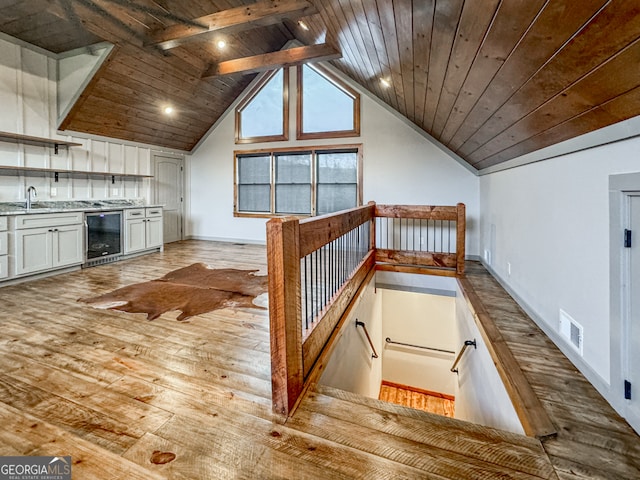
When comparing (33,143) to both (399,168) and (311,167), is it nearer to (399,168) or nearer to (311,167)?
(311,167)

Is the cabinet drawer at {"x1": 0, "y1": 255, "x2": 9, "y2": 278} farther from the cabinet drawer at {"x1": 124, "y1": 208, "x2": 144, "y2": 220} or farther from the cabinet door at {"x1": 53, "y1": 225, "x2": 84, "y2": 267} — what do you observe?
the cabinet drawer at {"x1": 124, "y1": 208, "x2": 144, "y2": 220}

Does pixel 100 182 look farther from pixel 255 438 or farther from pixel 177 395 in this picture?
pixel 255 438

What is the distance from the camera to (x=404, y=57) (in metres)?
2.64

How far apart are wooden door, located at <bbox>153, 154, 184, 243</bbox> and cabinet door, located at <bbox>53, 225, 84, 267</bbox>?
2.08 m

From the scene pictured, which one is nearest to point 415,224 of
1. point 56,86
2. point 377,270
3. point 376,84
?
point 377,270

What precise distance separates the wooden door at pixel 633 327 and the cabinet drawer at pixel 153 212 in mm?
6224

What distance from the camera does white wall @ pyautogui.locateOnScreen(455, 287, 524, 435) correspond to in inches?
74.7

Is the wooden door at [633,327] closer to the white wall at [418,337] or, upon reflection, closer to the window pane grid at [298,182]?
the white wall at [418,337]

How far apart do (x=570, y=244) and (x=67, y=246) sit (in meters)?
5.63

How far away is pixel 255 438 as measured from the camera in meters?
1.43

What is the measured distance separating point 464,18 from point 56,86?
5680mm

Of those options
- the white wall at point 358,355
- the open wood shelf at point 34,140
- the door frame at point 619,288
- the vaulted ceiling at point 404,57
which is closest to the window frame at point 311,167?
the vaulted ceiling at point 404,57

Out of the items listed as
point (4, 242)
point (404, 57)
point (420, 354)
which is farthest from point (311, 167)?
point (4, 242)

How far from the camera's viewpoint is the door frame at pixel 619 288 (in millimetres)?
1459
